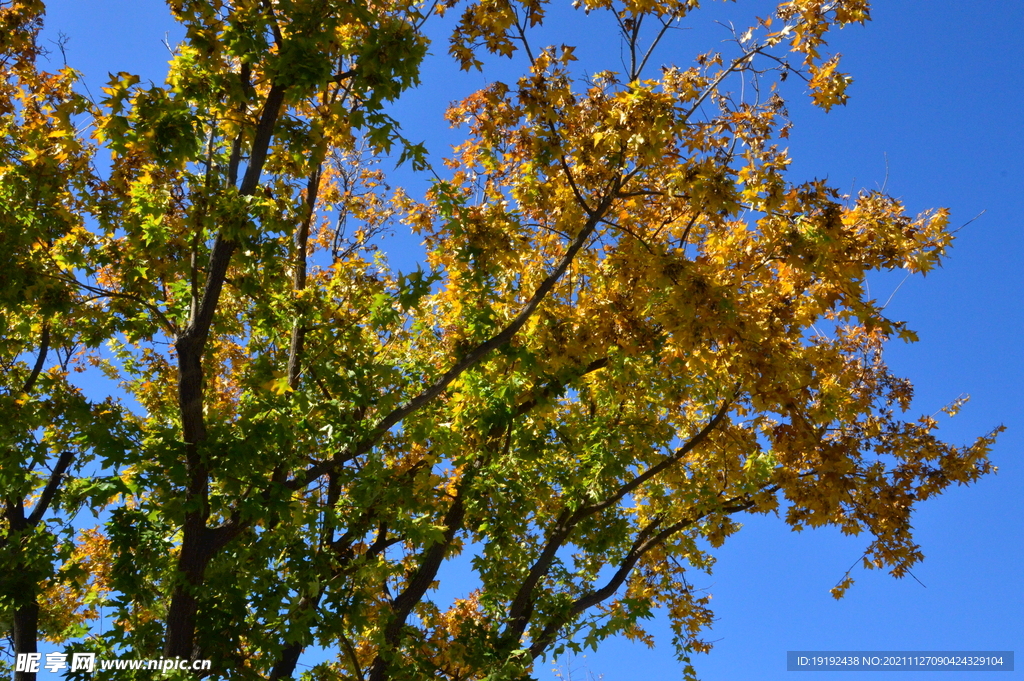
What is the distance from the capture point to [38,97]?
29.0 feet

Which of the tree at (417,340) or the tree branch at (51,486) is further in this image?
the tree branch at (51,486)

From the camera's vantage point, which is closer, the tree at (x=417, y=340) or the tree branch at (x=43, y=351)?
the tree at (x=417, y=340)

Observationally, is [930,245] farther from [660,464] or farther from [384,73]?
[384,73]

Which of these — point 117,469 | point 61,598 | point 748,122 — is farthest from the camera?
point 61,598

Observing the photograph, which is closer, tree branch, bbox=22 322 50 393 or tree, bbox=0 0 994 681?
tree, bbox=0 0 994 681

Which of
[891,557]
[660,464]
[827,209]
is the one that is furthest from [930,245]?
[891,557]

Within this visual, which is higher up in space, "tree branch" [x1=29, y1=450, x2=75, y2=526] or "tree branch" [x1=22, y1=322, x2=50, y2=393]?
"tree branch" [x1=22, y1=322, x2=50, y2=393]

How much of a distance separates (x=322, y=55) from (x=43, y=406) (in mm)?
4158

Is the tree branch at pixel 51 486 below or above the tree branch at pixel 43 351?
below

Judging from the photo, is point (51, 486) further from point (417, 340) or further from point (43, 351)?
point (417, 340)

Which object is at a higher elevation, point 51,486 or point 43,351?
point 43,351

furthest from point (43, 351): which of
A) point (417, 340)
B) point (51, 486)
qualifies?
point (417, 340)

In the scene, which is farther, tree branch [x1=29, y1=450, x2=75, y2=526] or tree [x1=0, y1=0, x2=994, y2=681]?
tree branch [x1=29, y1=450, x2=75, y2=526]

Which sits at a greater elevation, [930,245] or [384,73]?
[384,73]
